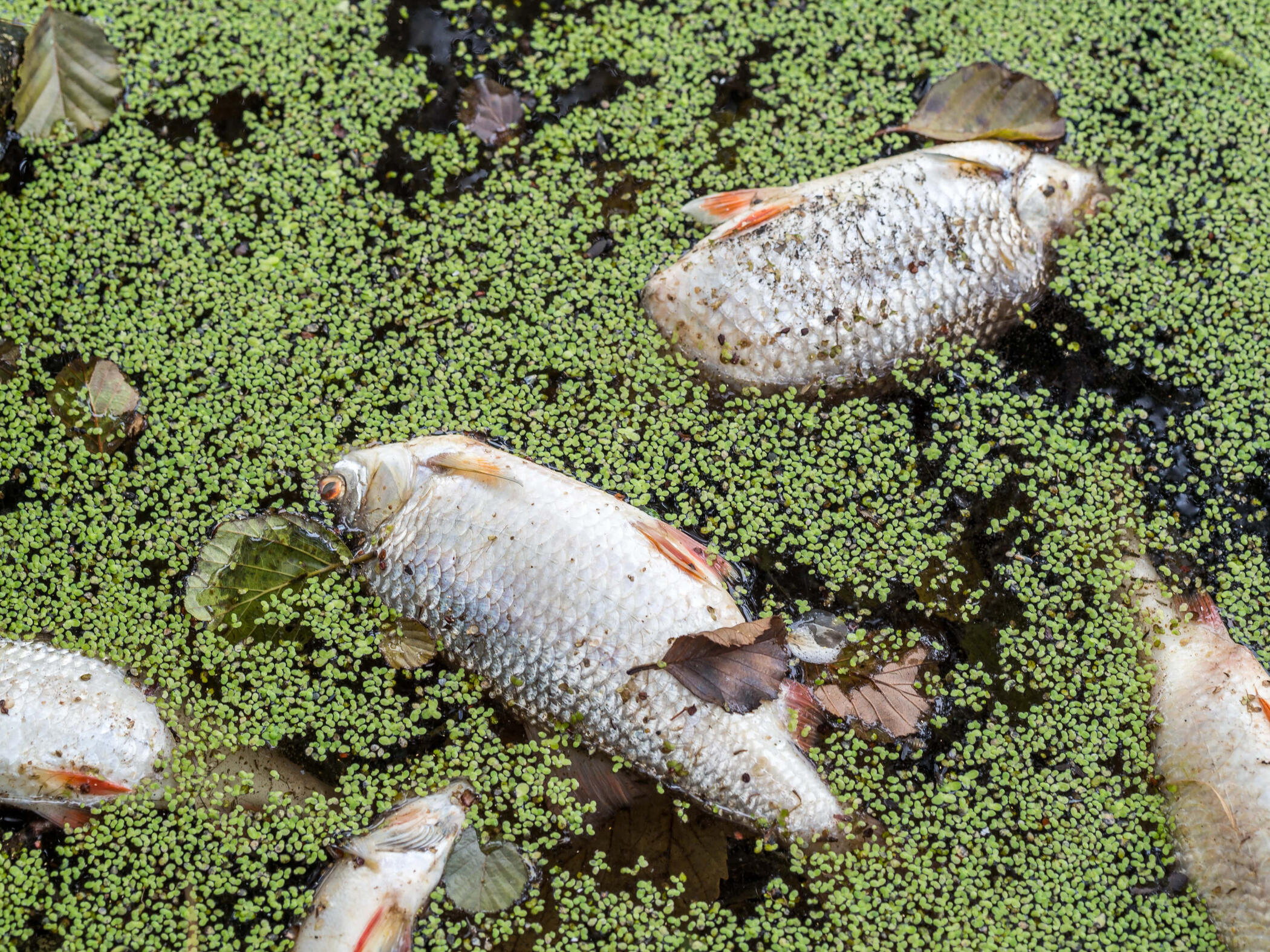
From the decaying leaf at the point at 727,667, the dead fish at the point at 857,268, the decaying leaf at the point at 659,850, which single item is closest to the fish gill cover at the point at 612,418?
the decaying leaf at the point at 659,850

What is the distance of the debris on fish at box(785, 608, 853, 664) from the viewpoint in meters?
2.28

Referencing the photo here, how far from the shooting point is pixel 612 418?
8.11 ft

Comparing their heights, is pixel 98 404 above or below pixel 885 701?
A: above

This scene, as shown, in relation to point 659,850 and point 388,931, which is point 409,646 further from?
point 659,850

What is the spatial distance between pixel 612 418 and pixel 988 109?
1475 mm

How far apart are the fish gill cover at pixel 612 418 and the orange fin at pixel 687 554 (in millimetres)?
68

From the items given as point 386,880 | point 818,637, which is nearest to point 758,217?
point 818,637

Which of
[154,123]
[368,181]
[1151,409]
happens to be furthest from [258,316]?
[1151,409]

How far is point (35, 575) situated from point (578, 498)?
4.63ft

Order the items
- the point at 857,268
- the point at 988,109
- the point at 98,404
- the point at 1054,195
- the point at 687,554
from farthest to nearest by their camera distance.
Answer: the point at 988,109, the point at 1054,195, the point at 98,404, the point at 857,268, the point at 687,554

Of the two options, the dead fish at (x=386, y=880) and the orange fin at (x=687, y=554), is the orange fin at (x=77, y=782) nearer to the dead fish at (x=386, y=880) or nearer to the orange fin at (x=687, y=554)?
the dead fish at (x=386, y=880)

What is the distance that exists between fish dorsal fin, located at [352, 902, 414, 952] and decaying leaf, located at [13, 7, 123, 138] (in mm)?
2354

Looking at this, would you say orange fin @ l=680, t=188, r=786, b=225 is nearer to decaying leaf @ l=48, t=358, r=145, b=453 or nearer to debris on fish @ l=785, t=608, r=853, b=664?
debris on fish @ l=785, t=608, r=853, b=664

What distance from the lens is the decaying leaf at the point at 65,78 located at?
2709mm
